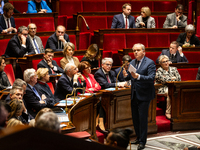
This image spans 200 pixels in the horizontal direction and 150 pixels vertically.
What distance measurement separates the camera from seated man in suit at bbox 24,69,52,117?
253 centimetres

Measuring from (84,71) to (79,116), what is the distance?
88cm

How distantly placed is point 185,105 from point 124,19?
73.3 inches

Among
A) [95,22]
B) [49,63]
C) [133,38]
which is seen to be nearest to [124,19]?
[133,38]

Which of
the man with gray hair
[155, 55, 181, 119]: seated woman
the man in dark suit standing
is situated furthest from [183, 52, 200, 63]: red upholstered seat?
the man with gray hair

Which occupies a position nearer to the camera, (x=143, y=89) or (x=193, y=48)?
(x=143, y=89)

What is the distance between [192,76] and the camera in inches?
157

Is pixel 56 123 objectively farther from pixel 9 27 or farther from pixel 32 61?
pixel 9 27

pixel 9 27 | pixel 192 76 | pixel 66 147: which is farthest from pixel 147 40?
pixel 66 147

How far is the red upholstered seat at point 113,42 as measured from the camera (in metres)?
4.51

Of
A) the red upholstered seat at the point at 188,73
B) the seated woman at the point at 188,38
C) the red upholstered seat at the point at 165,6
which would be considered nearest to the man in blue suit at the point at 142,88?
the red upholstered seat at the point at 188,73

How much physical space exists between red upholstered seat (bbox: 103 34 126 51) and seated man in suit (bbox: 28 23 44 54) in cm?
103

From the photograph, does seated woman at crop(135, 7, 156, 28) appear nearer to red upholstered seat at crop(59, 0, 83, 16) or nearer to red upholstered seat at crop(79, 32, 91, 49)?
red upholstered seat at crop(79, 32, 91, 49)

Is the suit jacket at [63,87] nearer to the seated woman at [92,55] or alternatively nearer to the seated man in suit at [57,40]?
the seated woman at [92,55]

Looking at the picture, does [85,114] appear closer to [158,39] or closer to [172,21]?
[158,39]
